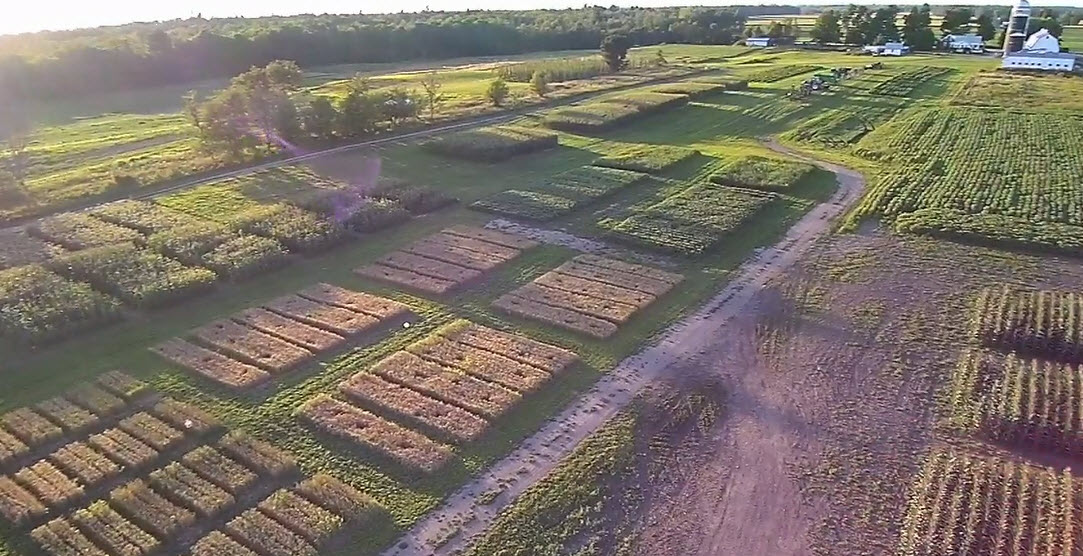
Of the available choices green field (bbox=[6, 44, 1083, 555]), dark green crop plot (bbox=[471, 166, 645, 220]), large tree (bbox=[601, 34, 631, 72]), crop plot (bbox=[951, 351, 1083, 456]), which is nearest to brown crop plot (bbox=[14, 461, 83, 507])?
green field (bbox=[6, 44, 1083, 555])

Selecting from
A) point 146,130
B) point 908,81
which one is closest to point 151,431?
point 146,130

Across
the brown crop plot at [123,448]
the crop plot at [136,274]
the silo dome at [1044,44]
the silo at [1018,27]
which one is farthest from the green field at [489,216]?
the silo at [1018,27]

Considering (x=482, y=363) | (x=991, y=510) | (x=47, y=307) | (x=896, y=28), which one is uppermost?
(x=896, y=28)

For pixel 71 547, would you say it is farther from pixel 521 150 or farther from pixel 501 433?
pixel 521 150

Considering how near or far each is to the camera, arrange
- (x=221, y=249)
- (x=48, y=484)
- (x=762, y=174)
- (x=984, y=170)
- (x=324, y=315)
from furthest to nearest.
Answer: (x=984, y=170), (x=762, y=174), (x=221, y=249), (x=324, y=315), (x=48, y=484)

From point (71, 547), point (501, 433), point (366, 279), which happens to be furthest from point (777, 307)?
point (71, 547)

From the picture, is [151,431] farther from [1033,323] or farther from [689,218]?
[1033,323]
